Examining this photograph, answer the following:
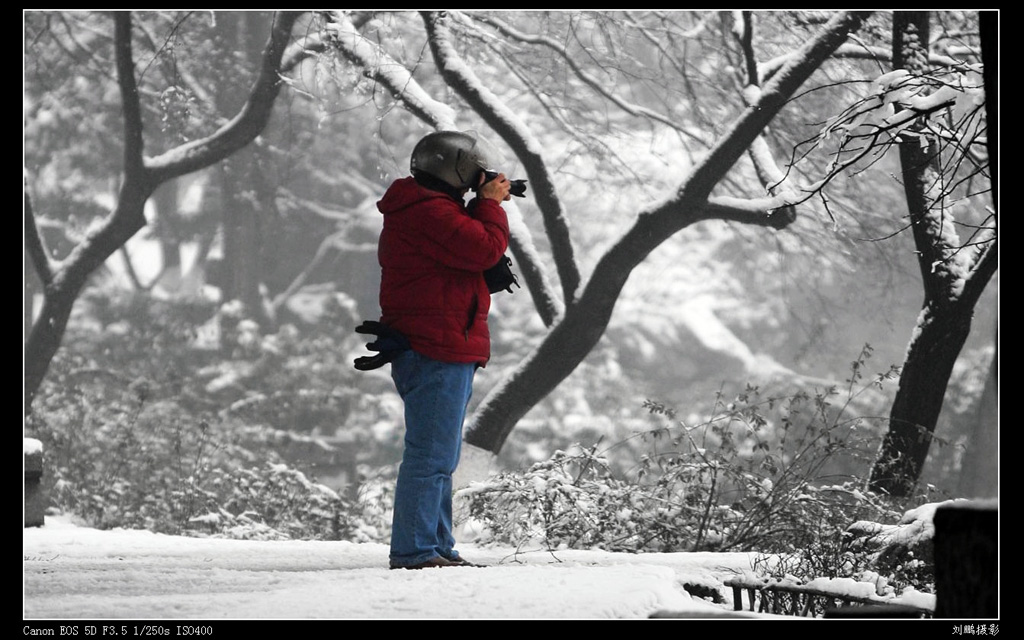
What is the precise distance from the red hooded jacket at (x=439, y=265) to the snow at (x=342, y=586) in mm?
751

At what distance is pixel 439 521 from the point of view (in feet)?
12.3

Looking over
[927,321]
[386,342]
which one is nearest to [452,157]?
[386,342]

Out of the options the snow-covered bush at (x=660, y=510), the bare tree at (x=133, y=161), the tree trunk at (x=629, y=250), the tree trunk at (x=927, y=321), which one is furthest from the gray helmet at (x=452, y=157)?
the bare tree at (x=133, y=161)

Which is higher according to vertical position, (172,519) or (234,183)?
(234,183)

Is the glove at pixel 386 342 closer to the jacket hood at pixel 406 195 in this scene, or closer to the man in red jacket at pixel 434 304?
the man in red jacket at pixel 434 304

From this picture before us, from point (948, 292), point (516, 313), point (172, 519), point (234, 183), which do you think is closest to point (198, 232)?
point (234, 183)

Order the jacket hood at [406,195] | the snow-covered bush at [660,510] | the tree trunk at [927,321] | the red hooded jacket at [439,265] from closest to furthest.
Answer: the red hooded jacket at [439,265] < the jacket hood at [406,195] < the snow-covered bush at [660,510] < the tree trunk at [927,321]

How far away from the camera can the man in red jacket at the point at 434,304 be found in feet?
11.4

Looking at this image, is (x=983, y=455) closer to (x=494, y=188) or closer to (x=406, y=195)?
(x=494, y=188)

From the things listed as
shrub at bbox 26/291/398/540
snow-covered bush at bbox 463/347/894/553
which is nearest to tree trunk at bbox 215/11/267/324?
shrub at bbox 26/291/398/540

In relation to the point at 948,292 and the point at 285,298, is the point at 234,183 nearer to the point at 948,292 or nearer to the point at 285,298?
the point at 285,298

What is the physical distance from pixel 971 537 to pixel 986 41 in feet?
3.43

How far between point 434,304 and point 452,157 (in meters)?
0.51

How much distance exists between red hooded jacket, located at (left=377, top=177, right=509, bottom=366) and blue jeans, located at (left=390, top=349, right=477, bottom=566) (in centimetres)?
7
